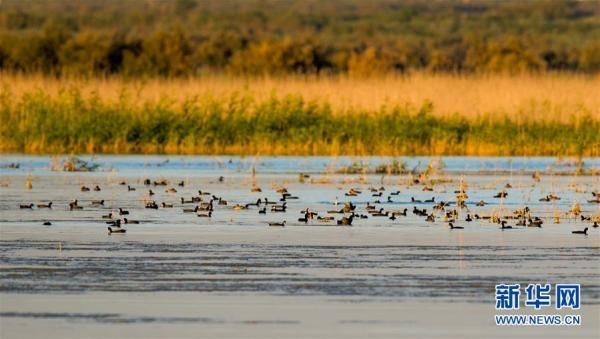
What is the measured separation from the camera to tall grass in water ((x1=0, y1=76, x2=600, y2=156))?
2741cm

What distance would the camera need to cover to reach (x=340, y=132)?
2775 cm

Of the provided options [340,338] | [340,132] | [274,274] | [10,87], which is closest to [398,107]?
[340,132]

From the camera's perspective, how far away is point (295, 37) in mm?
76000

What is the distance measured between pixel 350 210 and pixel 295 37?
60.5 metres

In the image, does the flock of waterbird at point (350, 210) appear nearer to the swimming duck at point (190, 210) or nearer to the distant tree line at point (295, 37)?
the swimming duck at point (190, 210)

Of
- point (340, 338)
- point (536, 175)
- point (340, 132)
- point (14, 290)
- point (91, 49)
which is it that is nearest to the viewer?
point (340, 338)

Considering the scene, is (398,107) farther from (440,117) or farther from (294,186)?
(294,186)

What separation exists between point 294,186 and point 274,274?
8.49 m

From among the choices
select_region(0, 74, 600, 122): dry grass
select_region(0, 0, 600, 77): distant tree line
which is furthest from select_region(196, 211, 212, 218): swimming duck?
select_region(0, 0, 600, 77): distant tree line

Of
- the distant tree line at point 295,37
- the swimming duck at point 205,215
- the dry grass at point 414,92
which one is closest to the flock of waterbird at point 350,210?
the swimming duck at point 205,215

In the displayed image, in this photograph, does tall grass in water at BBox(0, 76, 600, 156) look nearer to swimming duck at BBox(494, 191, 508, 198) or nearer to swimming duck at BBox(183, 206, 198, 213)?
swimming duck at BBox(494, 191, 508, 198)

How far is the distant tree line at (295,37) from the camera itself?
54.2 m

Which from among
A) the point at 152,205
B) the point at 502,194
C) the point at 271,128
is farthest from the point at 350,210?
the point at 271,128

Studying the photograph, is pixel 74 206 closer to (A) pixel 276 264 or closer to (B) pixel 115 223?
(B) pixel 115 223
